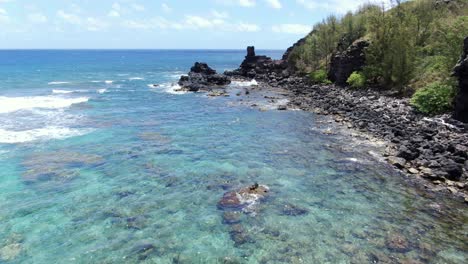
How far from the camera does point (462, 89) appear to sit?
34781 millimetres

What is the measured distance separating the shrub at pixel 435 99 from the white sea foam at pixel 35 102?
2180 inches

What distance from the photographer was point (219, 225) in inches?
825

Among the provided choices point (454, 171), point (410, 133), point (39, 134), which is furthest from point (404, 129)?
point (39, 134)

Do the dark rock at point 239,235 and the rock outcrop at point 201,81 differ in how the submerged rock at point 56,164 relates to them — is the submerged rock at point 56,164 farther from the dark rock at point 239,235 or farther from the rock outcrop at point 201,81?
the rock outcrop at point 201,81

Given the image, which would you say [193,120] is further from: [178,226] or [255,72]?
[255,72]

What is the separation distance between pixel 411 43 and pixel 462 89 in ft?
65.3

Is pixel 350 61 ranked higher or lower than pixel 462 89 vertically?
higher

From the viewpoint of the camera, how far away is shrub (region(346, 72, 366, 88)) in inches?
2462

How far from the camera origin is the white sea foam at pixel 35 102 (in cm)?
5712

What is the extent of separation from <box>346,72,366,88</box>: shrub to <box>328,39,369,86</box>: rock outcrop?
278cm

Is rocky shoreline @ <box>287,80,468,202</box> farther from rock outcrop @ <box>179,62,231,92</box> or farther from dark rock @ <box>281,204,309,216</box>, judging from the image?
rock outcrop @ <box>179,62,231,92</box>

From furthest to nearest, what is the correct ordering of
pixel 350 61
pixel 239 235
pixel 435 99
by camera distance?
1. pixel 350 61
2. pixel 435 99
3. pixel 239 235

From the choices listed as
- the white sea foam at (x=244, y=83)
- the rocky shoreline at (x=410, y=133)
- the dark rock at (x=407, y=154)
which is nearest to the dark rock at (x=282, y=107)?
the rocky shoreline at (x=410, y=133)

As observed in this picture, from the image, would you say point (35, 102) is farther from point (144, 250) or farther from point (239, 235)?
point (239, 235)
